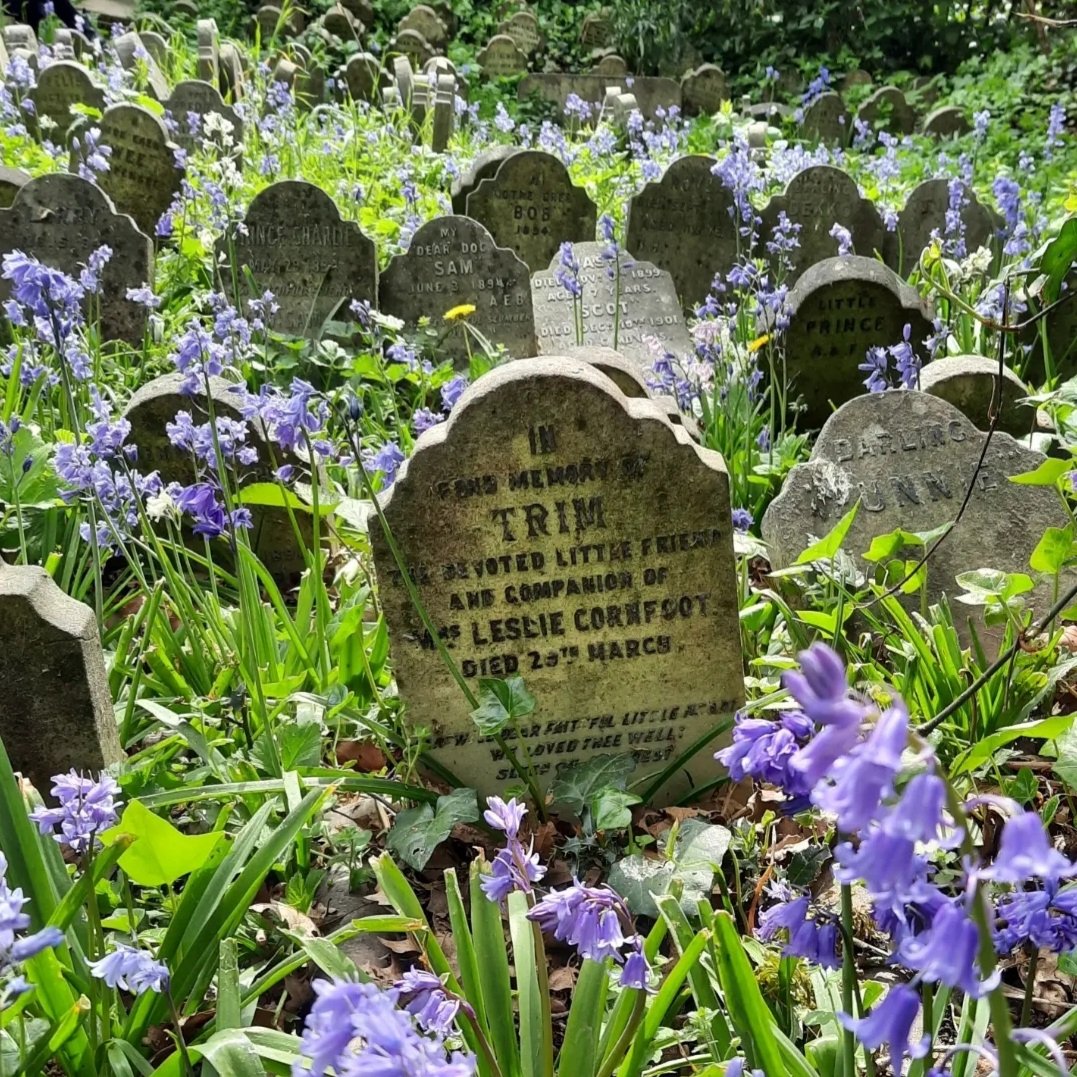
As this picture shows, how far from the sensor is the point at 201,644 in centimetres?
297

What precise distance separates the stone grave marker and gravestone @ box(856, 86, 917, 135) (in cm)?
774

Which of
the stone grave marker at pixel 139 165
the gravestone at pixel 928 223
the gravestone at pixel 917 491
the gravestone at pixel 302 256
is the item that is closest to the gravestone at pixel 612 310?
the gravestone at pixel 302 256

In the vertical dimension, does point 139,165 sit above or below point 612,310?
above

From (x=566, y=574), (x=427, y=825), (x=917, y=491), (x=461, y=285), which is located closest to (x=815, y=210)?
(x=461, y=285)

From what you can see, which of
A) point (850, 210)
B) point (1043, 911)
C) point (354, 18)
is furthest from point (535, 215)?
point (354, 18)

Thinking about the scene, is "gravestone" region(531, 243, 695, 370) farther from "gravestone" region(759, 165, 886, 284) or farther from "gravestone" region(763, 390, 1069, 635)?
"gravestone" region(763, 390, 1069, 635)

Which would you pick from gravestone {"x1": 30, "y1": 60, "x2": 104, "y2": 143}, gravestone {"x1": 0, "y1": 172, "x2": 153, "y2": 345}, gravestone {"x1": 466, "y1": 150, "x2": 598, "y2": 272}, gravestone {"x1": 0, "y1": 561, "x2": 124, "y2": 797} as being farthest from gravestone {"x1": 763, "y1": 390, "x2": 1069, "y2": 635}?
gravestone {"x1": 30, "y1": 60, "x2": 104, "y2": 143}

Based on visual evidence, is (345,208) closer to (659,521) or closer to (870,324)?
(870,324)

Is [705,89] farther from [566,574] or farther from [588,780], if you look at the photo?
[588,780]

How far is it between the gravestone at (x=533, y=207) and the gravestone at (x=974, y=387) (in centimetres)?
335

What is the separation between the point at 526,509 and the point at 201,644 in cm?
104

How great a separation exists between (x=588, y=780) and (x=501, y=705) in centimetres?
29

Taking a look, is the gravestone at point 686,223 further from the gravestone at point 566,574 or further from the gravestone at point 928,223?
the gravestone at point 566,574

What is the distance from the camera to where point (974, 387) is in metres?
3.85
